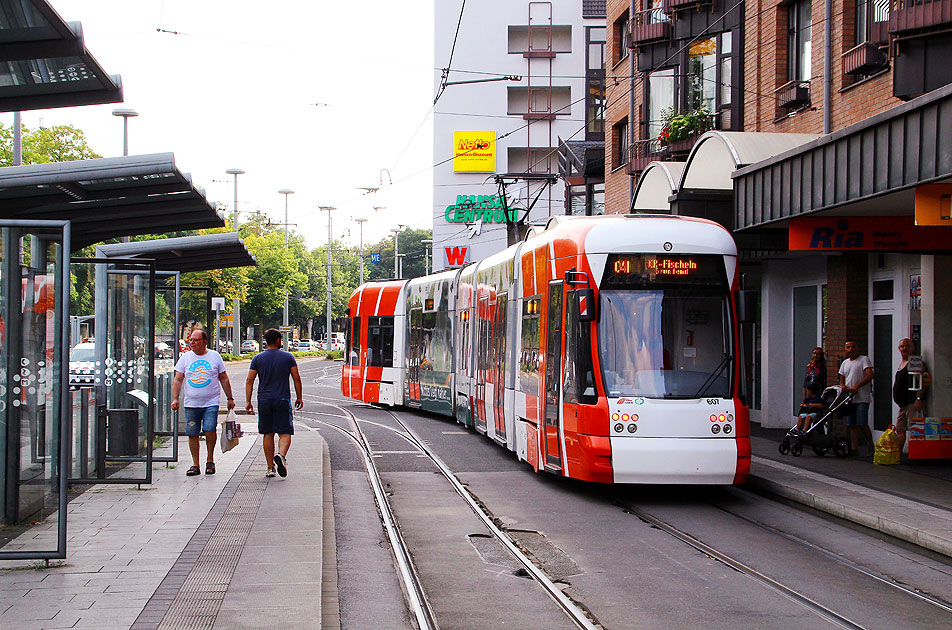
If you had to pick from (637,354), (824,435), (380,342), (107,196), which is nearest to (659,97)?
(380,342)

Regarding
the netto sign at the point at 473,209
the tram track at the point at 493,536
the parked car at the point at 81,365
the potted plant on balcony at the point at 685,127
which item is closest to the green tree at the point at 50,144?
the parked car at the point at 81,365

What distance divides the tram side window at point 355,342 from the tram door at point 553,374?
50.9ft

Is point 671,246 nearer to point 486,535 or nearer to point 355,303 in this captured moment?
point 486,535

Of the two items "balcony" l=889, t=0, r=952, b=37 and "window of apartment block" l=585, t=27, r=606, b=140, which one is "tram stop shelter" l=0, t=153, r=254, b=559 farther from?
"window of apartment block" l=585, t=27, r=606, b=140

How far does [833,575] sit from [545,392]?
17.0ft

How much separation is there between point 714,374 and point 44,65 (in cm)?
772

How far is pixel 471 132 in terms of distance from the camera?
66.4m

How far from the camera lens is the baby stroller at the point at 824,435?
15469mm

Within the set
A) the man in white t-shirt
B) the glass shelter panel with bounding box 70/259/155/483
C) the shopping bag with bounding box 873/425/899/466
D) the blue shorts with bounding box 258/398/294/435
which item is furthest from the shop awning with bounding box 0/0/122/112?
the shopping bag with bounding box 873/425/899/466

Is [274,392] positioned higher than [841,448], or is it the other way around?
[274,392]

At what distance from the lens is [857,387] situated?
50.3 ft

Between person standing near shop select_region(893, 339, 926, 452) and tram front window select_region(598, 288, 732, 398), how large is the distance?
438 centimetres

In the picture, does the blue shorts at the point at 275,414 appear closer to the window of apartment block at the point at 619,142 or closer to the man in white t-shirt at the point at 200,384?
the man in white t-shirt at the point at 200,384

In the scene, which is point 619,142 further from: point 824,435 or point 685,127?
point 824,435
